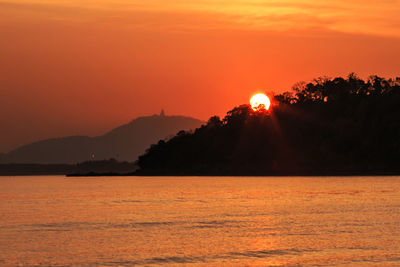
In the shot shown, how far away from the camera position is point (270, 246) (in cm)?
5650

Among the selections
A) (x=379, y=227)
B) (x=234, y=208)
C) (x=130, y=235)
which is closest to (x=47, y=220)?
(x=130, y=235)

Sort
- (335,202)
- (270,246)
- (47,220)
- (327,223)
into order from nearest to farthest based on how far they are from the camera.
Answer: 1. (270,246)
2. (327,223)
3. (47,220)
4. (335,202)

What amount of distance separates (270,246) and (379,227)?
732 inches

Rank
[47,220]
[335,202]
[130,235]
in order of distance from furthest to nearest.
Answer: [335,202] → [47,220] → [130,235]

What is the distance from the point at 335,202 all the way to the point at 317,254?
6777 cm

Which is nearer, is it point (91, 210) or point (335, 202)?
point (91, 210)

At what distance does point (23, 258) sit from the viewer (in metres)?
50.7

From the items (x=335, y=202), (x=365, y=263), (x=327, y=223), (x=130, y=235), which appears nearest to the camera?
(x=365, y=263)

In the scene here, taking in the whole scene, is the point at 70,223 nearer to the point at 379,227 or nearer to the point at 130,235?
the point at 130,235

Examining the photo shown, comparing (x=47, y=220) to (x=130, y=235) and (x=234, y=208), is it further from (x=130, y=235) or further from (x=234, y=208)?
(x=234, y=208)

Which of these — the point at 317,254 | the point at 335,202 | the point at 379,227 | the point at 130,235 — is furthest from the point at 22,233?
the point at 335,202

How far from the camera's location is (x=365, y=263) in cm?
4669

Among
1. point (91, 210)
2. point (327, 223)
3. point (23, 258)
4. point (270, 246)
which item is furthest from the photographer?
point (91, 210)

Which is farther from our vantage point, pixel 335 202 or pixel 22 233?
pixel 335 202
